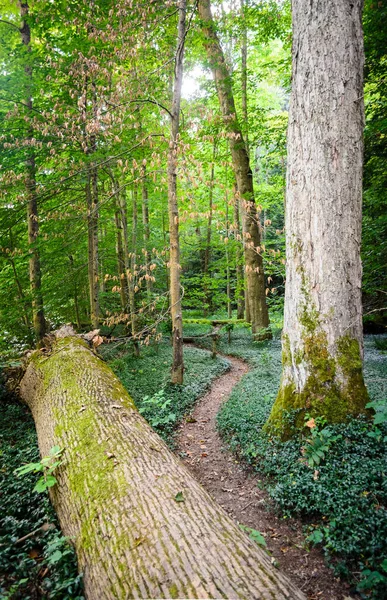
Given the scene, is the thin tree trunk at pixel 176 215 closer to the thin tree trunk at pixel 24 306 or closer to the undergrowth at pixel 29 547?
the undergrowth at pixel 29 547

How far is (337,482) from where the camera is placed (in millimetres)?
3033

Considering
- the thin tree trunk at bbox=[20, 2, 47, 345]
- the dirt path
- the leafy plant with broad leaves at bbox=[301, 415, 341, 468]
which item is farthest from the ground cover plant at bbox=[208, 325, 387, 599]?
the thin tree trunk at bbox=[20, 2, 47, 345]

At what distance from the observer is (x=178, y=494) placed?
8.05 feet

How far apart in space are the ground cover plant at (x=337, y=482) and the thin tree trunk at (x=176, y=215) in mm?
2613

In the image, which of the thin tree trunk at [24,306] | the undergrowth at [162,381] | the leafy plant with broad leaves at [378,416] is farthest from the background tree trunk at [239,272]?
the leafy plant with broad leaves at [378,416]

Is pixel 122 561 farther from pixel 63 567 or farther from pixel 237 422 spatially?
pixel 237 422

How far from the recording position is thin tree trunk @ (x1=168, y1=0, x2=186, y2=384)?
20.1 feet

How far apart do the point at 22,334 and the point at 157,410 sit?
7.42 metres

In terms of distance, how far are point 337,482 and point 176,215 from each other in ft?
18.4

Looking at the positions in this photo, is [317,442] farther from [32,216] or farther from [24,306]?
[24,306]

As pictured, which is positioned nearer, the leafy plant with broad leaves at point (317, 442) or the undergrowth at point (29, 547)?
the undergrowth at point (29, 547)

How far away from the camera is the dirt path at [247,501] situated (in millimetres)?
2551

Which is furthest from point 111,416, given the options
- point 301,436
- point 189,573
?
point 301,436

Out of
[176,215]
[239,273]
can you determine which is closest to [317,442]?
[176,215]
